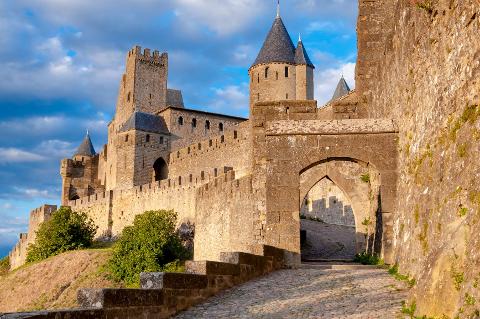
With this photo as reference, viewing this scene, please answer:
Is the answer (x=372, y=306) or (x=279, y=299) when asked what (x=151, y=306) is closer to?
(x=279, y=299)

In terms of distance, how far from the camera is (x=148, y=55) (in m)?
62.6

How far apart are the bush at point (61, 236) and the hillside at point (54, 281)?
267 centimetres

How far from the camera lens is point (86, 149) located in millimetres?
71000

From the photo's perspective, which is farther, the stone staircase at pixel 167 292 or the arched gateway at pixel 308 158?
the arched gateway at pixel 308 158

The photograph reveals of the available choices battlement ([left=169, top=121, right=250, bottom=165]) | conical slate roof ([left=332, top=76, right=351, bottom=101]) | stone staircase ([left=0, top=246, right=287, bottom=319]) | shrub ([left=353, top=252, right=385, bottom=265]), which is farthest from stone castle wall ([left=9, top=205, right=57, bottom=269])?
stone staircase ([left=0, top=246, right=287, bottom=319])

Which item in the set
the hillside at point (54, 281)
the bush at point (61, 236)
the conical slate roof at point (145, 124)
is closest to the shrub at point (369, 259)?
the hillside at point (54, 281)

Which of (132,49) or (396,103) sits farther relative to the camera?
(132,49)

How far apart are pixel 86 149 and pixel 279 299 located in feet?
209

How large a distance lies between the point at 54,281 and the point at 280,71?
26.3 meters

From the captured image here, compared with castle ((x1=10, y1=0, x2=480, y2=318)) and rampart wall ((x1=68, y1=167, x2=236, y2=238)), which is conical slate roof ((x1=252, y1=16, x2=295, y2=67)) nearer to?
rampart wall ((x1=68, y1=167, x2=236, y2=238))

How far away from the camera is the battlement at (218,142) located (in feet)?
136

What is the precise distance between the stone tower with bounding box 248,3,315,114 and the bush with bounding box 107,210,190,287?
878 inches

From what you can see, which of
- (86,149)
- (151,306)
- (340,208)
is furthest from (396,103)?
(86,149)

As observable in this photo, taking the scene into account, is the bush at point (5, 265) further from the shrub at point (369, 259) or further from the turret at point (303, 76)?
the shrub at point (369, 259)
